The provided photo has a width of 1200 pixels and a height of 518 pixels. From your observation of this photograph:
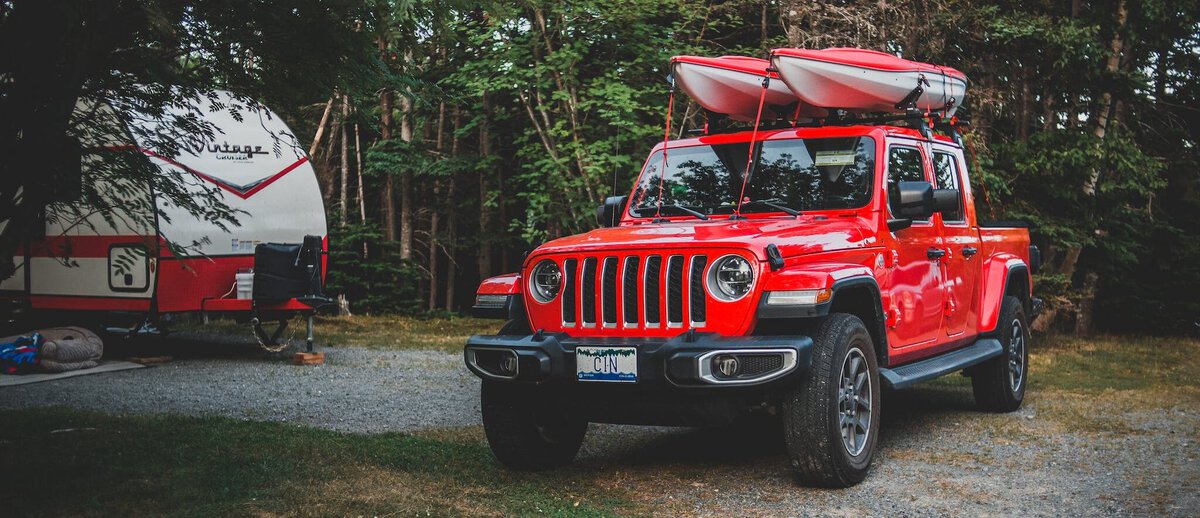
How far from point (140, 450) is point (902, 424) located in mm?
5398

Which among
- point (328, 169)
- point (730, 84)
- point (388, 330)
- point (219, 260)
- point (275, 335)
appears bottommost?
point (388, 330)

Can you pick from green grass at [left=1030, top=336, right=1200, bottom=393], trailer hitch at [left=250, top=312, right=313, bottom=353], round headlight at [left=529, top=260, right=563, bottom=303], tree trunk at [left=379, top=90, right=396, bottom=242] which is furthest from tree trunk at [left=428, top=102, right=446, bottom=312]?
round headlight at [left=529, top=260, right=563, bottom=303]

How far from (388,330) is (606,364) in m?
12.0

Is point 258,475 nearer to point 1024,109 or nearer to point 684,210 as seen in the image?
point 684,210

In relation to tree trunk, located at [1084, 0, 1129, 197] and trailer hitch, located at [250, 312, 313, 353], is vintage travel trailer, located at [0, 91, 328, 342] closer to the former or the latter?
trailer hitch, located at [250, 312, 313, 353]

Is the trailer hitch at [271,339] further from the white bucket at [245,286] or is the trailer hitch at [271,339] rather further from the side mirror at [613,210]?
the side mirror at [613,210]

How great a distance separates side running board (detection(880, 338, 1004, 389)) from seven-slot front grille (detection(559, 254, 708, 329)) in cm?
149

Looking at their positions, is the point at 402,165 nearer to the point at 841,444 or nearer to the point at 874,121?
the point at 874,121

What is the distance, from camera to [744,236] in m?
5.80

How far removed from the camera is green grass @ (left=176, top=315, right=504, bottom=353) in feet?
48.3

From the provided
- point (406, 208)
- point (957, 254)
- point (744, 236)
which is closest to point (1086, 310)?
point (406, 208)

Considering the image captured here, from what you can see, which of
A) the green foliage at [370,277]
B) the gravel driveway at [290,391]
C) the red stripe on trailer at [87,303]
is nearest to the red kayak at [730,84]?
the gravel driveway at [290,391]

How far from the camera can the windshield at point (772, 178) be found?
270 inches

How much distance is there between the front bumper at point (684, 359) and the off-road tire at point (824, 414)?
0.67 feet
